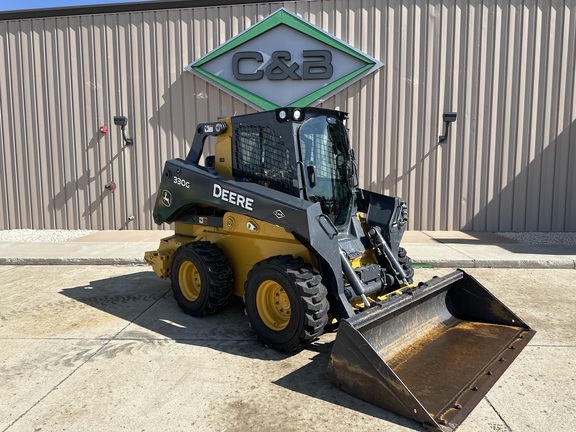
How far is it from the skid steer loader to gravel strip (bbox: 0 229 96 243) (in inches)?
226

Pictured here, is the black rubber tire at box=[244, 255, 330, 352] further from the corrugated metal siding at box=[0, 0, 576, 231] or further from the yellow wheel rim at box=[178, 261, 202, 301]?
the corrugated metal siding at box=[0, 0, 576, 231]

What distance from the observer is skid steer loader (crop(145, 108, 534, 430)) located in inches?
129

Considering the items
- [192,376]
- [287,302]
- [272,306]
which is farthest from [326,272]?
[192,376]

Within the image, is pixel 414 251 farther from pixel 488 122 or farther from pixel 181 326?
pixel 181 326

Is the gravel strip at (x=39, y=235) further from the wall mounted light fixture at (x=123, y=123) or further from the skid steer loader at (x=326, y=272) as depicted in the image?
the skid steer loader at (x=326, y=272)

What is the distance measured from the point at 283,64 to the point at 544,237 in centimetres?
695

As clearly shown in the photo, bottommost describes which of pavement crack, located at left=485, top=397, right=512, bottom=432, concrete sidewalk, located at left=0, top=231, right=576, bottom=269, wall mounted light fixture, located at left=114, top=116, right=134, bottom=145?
pavement crack, located at left=485, top=397, right=512, bottom=432

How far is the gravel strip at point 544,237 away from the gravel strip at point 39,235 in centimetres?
980

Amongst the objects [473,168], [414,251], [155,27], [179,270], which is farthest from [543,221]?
[155,27]

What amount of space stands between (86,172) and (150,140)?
1814mm

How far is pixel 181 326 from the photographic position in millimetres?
4773

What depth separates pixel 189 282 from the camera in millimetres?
5184

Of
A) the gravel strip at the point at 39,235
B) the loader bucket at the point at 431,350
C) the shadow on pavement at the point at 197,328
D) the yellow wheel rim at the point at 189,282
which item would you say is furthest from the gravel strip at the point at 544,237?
the gravel strip at the point at 39,235

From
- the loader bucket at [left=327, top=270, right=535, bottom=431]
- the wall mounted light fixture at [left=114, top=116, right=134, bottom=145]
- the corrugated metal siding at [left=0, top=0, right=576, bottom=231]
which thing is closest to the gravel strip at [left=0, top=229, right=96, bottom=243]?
the corrugated metal siding at [left=0, top=0, right=576, bottom=231]
